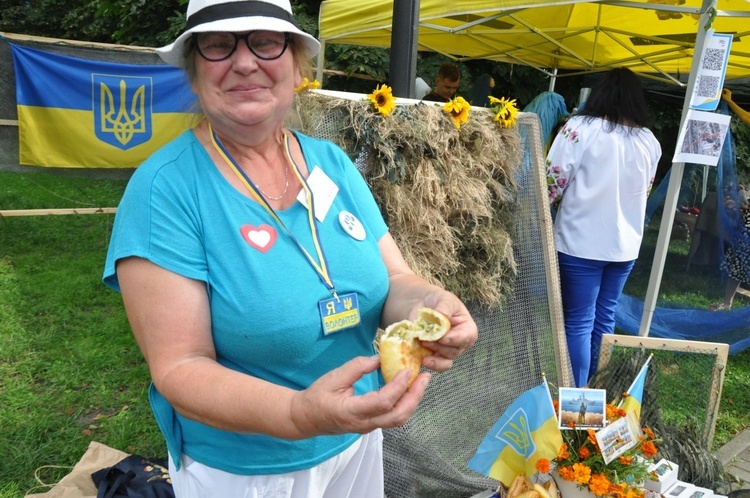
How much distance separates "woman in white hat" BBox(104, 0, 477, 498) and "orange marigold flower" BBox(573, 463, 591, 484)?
1125mm

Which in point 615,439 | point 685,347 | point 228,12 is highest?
point 228,12

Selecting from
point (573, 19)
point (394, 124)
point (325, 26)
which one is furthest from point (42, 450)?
point (573, 19)

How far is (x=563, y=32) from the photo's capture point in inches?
258

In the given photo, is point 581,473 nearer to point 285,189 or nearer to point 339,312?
→ point 339,312

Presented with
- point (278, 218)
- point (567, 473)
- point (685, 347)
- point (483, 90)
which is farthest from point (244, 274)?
point (483, 90)

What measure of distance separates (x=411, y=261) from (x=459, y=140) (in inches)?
23.8

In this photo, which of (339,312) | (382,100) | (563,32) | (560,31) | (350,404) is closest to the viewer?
(350,404)

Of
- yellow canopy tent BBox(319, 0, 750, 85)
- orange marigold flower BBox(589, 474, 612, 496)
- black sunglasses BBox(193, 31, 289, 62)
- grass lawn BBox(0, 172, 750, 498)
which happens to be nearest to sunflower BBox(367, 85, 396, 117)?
black sunglasses BBox(193, 31, 289, 62)

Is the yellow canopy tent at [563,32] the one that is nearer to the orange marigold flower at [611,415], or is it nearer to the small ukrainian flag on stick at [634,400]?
the small ukrainian flag on stick at [634,400]

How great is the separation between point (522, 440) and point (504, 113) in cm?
147

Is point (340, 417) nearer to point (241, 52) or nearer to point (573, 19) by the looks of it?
point (241, 52)

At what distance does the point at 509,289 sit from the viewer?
293cm

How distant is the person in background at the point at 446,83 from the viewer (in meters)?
5.44

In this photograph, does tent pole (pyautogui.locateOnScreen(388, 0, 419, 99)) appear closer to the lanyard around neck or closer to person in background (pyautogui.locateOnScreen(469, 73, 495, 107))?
the lanyard around neck
